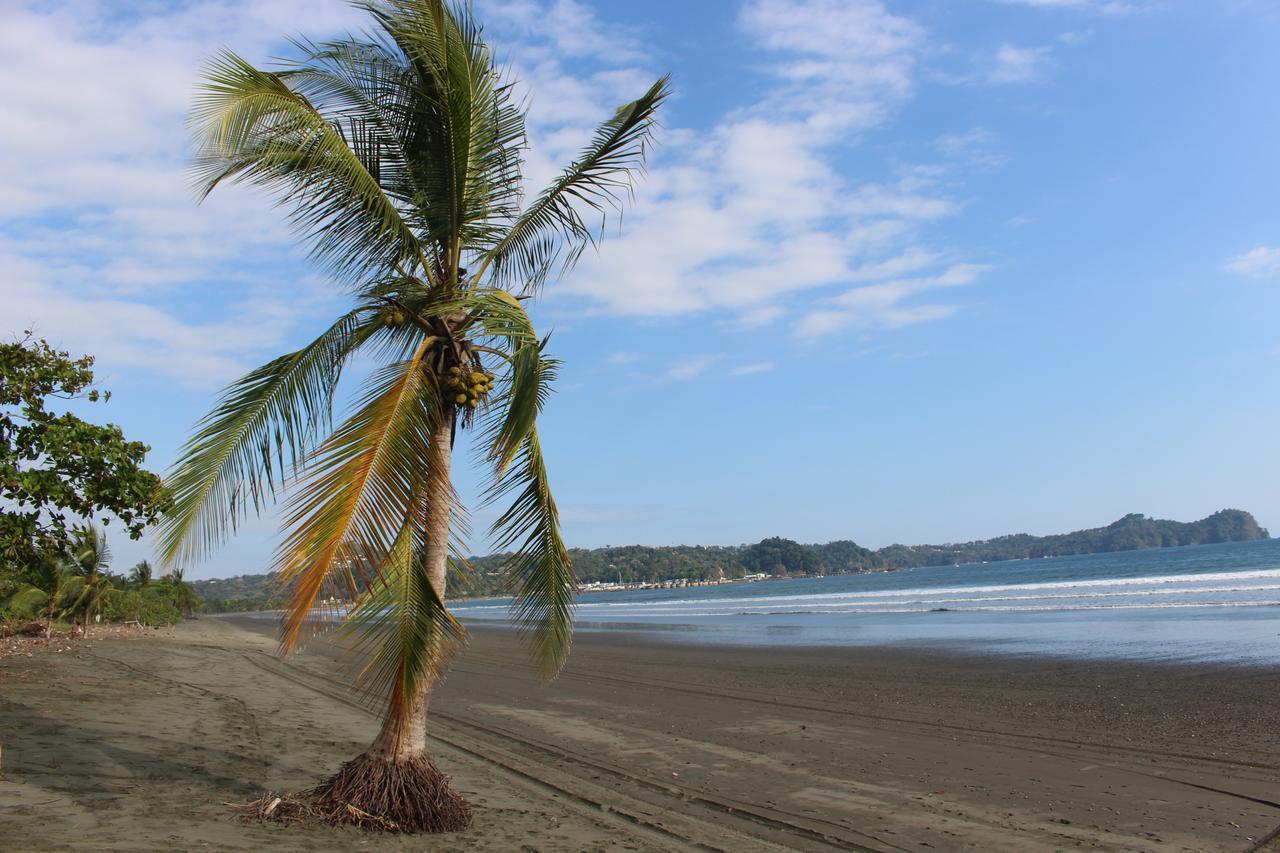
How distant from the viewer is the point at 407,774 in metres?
5.76

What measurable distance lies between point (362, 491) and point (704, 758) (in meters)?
6.22

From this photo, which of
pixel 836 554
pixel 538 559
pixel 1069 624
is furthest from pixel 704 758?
pixel 836 554

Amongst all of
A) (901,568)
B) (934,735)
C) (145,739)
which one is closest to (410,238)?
(145,739)

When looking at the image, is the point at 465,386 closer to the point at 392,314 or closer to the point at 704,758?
the point at 392,314

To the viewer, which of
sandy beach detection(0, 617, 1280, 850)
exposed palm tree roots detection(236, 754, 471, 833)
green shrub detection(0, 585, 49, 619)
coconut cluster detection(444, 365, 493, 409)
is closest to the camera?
exposed palm tree roots detection(236, 754, 471, 833)

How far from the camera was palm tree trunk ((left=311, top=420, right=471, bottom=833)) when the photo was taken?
5.59 meters

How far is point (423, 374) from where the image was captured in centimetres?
551

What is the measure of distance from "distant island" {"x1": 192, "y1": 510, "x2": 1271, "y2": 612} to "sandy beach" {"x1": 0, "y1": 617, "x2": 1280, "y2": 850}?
109 metres

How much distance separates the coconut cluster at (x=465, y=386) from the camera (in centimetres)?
571

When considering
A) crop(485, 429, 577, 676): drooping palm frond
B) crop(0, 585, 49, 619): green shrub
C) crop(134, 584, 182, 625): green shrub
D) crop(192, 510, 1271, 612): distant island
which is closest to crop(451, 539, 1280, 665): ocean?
crop(485, 429, 577, 676): drooping palm frond

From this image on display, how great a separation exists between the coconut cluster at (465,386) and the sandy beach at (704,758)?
9.44 feet

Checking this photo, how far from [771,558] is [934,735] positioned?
168 metres

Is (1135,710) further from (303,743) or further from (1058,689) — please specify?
(303,743)

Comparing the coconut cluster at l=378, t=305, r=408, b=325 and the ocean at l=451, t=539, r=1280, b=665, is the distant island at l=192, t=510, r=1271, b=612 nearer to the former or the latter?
the ocean at l=451, t=539, r=1280, b=665
